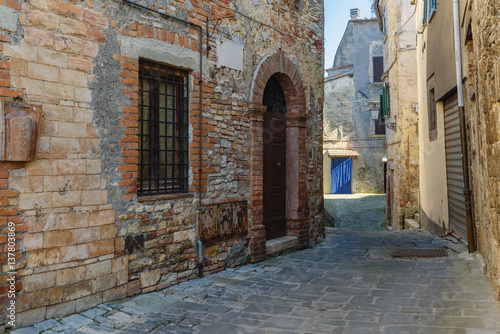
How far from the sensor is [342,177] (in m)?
21.6

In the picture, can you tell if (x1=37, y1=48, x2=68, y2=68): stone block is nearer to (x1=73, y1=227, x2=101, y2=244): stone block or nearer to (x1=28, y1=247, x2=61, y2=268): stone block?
(x1=73, y1=227, x2=101, y2=244): stone block

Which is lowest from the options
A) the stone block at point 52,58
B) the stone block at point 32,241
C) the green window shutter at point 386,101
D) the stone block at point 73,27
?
the stone block at point 32,241

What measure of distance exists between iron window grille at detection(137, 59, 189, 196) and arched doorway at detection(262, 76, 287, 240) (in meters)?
2.02

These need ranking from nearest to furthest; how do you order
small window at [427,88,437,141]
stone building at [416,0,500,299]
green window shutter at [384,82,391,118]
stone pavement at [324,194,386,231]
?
1. stone building at [416,0,500,299]
2. small window at [427,88,437,141]
3. green window shutter at [384,82,391,118]
4. stone pavement at [324,194,386,231]

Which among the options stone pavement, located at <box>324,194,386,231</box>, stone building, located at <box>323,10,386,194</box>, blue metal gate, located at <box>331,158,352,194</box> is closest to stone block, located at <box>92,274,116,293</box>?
stone pavement, located at <box>324,194,386,231</box>

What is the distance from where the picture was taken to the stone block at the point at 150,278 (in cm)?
477

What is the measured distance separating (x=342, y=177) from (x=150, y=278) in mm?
17795

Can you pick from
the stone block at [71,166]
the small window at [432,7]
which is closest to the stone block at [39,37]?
the stone block at [71,166]

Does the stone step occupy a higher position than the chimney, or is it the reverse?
the chimney

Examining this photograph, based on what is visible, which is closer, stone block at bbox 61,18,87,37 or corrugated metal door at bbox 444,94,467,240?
→ stone block at bbox 61,18,87,37

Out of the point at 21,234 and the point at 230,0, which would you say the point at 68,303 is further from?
the point at 230,0

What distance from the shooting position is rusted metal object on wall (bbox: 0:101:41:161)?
141 inches

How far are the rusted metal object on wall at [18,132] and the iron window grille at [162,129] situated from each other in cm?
137

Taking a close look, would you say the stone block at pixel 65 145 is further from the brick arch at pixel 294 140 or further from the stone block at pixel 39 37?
the brick arch at pixel 294 140
